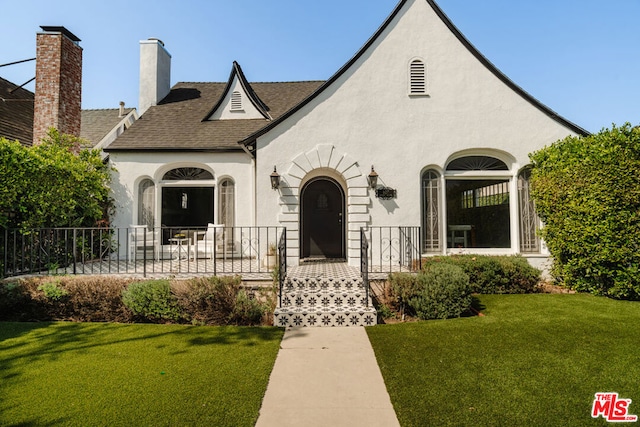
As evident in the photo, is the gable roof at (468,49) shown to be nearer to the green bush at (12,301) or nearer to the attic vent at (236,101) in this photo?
the attic vent at (236,101)

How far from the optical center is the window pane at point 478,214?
9680mm

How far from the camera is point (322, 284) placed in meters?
7.04

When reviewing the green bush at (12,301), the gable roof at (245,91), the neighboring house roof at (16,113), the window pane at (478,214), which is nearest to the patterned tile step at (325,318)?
the window pane at (478,214)

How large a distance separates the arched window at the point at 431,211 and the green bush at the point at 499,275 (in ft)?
4.90

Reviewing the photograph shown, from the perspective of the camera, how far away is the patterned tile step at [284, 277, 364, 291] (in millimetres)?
6957

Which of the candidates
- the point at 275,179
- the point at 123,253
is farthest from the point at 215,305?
the point at 123,253

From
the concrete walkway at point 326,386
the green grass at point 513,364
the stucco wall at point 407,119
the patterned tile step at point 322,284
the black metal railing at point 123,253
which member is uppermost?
the stucco wall at point 407,119

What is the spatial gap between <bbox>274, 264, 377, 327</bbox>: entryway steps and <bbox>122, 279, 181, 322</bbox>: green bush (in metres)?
2.00

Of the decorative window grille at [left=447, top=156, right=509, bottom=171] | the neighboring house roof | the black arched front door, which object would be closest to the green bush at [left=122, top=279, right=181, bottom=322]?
the black arched front door

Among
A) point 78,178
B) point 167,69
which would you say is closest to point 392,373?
point 78,178

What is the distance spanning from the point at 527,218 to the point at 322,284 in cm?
651

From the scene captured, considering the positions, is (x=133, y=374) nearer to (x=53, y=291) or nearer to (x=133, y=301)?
(x=133, y=301)

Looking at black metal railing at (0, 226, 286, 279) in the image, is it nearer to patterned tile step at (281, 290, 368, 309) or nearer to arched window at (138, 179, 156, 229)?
arched window at (138, 179, 156, 229)

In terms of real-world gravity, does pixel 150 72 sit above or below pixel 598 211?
above
